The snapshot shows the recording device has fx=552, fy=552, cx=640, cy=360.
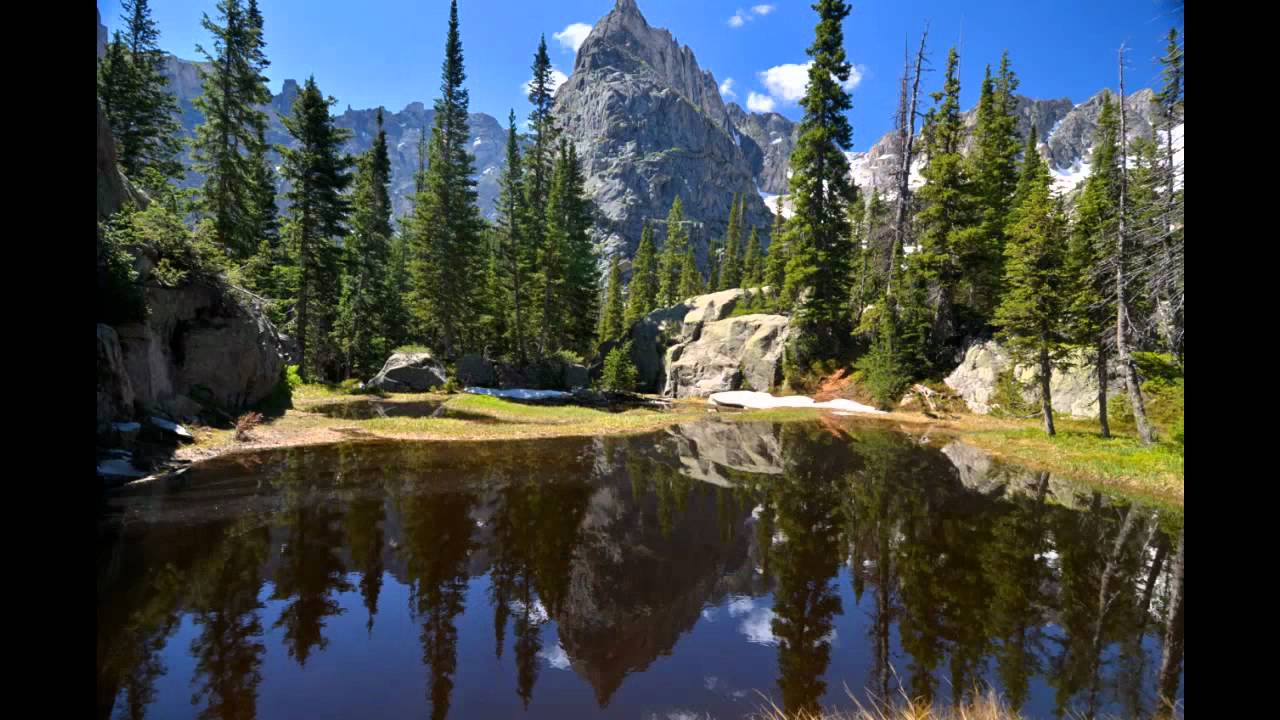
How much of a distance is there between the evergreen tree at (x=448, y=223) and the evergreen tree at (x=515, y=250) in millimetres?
2516

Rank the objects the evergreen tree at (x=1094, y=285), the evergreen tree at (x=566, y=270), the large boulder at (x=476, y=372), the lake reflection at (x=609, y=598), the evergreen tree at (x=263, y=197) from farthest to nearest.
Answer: the evergreen tree at (x=566, y=270), the large boulder at (x=476, y=372), the evergreen tree at (x=263, y=197), the evergreen tree at (x=1094, y=285), the lake reflection at (x=609, y=598)

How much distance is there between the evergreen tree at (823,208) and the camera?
38625mm

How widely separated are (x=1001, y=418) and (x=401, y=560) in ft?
93.1

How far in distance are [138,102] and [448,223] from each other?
58.4ft

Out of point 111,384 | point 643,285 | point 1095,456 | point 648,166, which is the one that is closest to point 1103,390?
point 1095,456

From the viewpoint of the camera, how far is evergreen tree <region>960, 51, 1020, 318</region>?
34.2 meters

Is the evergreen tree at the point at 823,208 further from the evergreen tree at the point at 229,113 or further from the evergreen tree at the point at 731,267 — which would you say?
the evergreen tree at the point at 731,267

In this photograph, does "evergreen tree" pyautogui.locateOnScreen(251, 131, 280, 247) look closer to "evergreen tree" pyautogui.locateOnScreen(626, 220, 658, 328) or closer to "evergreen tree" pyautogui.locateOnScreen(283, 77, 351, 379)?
"evergreen tree" pyautogui.locateOnScreen(283, 77, 351, 379)

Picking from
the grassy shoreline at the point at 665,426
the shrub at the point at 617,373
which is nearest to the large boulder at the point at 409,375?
the grassy shoreline at the point at 665,426

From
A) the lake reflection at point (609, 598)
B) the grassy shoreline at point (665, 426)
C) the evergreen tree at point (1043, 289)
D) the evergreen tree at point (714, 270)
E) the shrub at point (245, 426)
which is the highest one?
the evergreen tree at point (714, 270)

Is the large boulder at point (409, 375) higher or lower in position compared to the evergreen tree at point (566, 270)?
lower

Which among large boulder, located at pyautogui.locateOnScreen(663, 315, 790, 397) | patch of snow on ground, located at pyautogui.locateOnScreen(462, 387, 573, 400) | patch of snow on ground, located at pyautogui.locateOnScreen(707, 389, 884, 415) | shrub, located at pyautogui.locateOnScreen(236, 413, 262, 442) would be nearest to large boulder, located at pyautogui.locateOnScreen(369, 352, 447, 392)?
patch of snow on ground, located at pyautogui.locateOnScreen(462, 387, 573, 400)

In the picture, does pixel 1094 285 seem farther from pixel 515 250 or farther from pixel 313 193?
pixel 313 193
